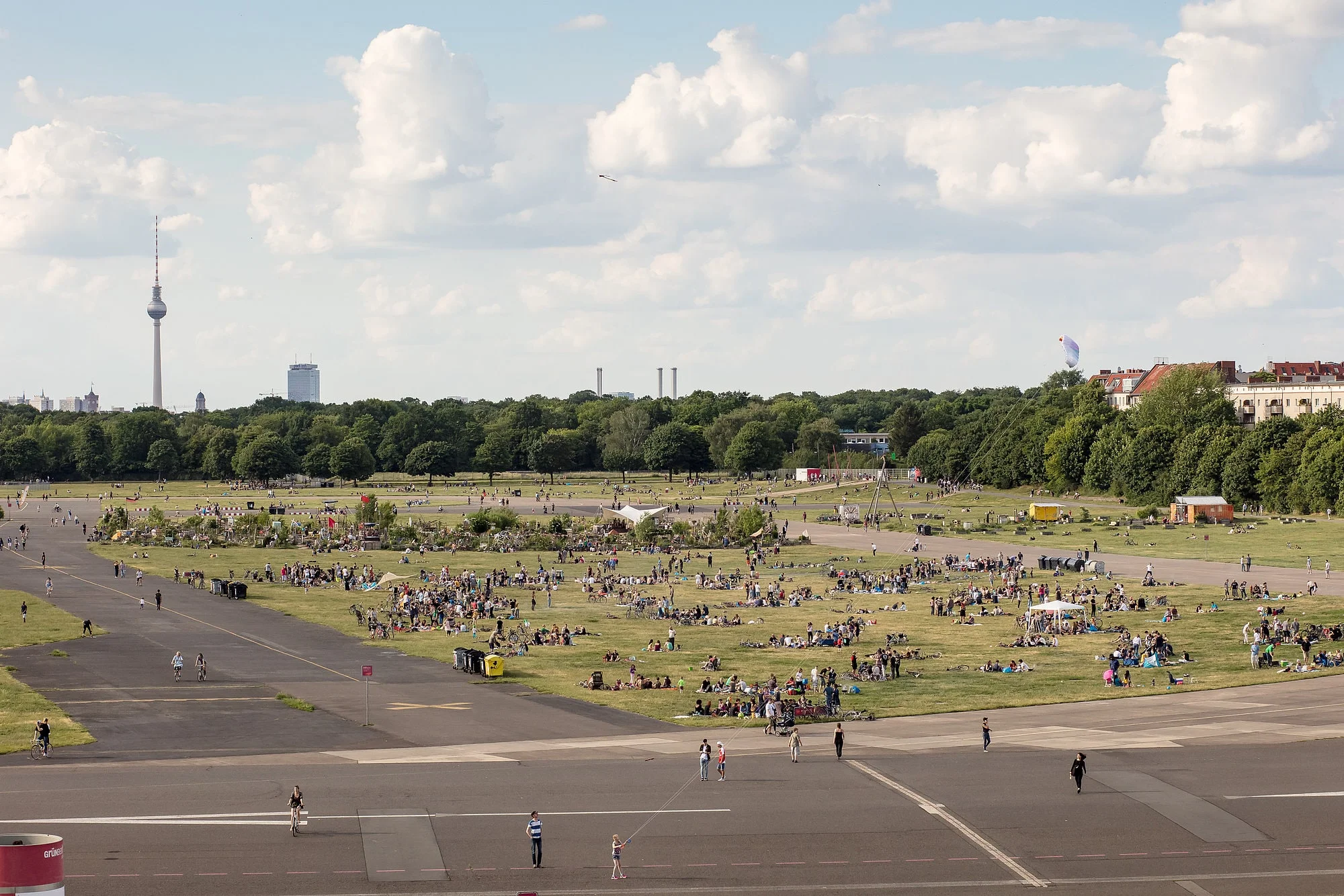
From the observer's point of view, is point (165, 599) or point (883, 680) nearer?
point (883, 680)

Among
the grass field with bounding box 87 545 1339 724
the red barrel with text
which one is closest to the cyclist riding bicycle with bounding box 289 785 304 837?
the red barrel with text

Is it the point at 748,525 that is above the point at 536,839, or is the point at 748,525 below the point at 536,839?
above

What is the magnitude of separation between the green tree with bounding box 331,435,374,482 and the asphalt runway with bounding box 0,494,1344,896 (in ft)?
483

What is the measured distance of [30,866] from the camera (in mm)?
20672

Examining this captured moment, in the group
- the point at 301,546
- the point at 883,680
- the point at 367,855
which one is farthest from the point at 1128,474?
the point at 367,855

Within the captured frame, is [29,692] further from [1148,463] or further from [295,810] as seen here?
[1148,463]

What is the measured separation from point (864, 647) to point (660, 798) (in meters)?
26.9

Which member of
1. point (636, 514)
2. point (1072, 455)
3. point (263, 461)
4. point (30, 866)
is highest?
point (263, 461)

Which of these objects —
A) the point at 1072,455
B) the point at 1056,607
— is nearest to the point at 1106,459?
the point at 1072,455

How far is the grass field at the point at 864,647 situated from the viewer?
48.8 metres

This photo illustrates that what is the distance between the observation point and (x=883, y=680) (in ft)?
170

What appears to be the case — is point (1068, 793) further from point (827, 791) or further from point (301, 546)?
point (301, 546)

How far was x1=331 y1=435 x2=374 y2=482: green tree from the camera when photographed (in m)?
195

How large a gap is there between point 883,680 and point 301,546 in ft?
219
